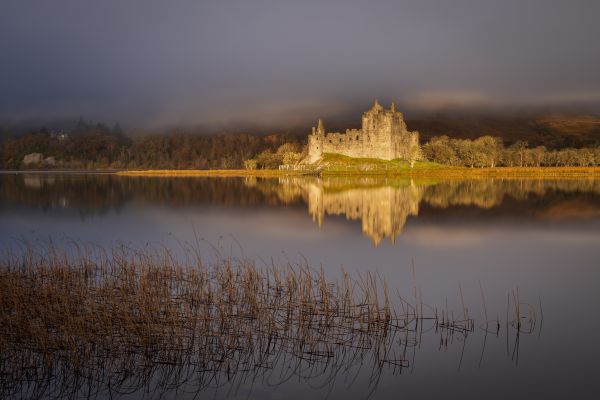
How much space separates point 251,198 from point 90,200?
569 inches

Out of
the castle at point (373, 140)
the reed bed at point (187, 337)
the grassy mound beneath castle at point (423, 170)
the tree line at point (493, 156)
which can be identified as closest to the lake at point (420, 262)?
the reed bed at point (187, 337)

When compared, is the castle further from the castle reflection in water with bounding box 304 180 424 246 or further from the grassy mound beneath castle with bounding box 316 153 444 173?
the castle reflection in water with bounding box 304 180 424 246

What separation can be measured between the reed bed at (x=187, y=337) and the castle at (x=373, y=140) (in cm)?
9546

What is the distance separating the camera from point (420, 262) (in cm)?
1784

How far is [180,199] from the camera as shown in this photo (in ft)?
157

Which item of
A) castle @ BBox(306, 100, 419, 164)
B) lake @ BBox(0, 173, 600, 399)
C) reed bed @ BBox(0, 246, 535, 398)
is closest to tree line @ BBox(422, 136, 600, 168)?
castle @ BBox(306, 100, 419, 164)

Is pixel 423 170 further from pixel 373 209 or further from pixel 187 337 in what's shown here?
pixel 187 337

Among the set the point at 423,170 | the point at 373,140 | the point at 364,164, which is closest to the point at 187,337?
the point at 423,170

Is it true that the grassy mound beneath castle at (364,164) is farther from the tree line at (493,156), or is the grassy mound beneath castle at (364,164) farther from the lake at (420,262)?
the lake at (420,262)

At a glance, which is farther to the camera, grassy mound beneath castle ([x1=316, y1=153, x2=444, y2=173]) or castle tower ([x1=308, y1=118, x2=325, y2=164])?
castle tower ([x1=308, y1=118, x2=325, y2=164])

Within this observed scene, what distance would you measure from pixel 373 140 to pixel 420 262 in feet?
295

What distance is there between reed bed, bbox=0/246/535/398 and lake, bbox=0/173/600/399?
0.31 ft

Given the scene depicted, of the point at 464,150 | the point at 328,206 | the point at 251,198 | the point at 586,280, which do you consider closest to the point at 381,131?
the point at 464,150

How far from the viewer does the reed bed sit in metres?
8.15
